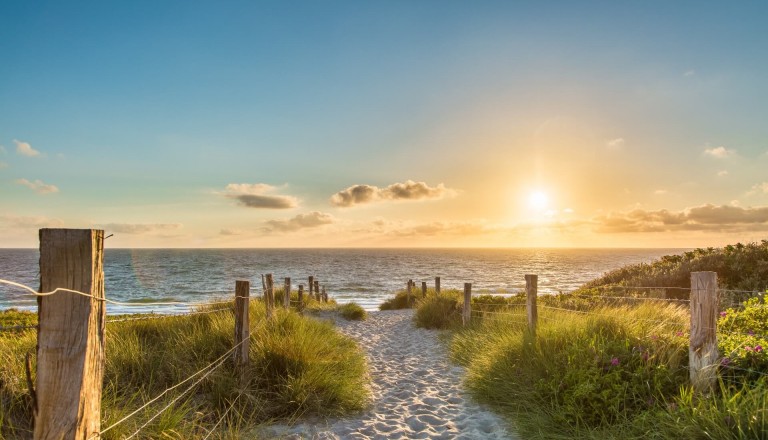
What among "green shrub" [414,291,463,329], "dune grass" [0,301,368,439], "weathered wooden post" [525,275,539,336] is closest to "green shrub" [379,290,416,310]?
"green shrub" [414,291,463,329]

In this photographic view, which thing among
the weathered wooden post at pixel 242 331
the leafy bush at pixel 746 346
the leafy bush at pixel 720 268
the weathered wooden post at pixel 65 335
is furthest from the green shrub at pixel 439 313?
the weathered wooden post at pixel 65 335

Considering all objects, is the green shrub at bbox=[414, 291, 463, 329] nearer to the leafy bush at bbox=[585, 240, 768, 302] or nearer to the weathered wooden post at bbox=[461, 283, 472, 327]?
the weathered wooden post at bbox=[461, 283, 472, 327]

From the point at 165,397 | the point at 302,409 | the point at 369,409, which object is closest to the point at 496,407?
the point at 369,409

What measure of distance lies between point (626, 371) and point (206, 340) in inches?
224

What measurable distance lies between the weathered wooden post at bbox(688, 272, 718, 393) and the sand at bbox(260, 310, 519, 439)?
2.15 meters

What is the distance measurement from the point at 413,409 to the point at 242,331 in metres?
2.68

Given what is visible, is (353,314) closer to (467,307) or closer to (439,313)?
(439,313)

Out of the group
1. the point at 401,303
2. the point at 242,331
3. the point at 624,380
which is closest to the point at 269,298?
the point at 242,331

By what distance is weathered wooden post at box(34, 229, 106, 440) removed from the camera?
2.26 meters

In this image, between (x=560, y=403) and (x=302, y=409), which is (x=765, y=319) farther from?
(x=302, y=409)

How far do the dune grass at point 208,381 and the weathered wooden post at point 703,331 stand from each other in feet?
13.5

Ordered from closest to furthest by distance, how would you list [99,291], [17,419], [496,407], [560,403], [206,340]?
[99,291] → [17,419] → [560,403] → [496,407] → [206,340]

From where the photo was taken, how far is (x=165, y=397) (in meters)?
5.29

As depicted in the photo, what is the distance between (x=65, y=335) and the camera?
2.29 meters
